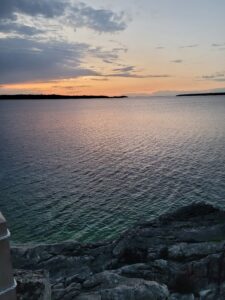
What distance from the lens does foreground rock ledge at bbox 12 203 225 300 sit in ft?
64.1

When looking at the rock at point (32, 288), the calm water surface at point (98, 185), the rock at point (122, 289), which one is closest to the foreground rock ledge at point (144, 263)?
the rock at point (122, 289)

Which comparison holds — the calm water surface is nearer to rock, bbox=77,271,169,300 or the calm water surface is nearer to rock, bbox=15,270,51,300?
rock, bbox=77,271,169,300

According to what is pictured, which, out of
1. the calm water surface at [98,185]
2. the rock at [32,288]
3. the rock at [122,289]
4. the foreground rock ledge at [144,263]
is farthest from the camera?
the calm water surface at [98,185]

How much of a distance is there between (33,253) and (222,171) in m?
36.1

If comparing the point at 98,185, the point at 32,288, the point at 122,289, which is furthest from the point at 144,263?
the point at 98,185

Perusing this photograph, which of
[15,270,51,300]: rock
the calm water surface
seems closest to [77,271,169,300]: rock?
[15,270,51,300]: rock

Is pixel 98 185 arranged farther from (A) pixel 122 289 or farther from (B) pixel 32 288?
(B) pixel 32 288

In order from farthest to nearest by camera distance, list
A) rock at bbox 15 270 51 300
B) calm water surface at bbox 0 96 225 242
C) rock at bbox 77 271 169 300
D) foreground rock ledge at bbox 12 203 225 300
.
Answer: calm water surface at bbox 0 96 225 242 → foreground rock ledge at bbox 12 203 225 300 → rock at bbox 77 271 169 300 → rock at bbox 15 270 51 300

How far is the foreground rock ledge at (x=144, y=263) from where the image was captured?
19531mm

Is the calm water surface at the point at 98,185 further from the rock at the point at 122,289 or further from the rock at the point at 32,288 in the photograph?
the rock at the point at 32,288

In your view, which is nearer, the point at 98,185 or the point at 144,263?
the point at 144,263

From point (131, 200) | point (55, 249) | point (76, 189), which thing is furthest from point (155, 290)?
point (76, 189)

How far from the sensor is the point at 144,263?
75.7 ft

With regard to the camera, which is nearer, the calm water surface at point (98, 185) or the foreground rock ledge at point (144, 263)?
the foreground rock ledge at point (144, 263)
